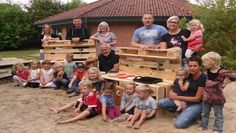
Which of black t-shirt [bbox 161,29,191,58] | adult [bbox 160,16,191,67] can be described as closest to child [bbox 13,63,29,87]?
adult [bbox 160,16,191,67]

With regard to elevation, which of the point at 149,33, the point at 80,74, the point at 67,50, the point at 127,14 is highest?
the point at 127,14

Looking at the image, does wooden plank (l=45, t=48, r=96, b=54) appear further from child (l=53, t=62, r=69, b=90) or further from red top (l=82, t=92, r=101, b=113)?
red top (l=82, t=92, r=101, b=113)

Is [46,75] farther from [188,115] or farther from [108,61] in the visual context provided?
[188,115]

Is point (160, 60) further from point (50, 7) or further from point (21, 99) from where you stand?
point (50, 7)

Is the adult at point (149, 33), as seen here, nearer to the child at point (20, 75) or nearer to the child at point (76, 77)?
the child at point (76, 77)

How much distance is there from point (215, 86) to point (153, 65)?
1.92m

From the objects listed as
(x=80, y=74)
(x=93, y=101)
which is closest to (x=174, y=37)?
(x=93, y=101)

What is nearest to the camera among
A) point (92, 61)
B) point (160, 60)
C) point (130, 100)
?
point (130, 100)

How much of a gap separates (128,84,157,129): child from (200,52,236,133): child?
996 millimetres

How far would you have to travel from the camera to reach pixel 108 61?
8812mm

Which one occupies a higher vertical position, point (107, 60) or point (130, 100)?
point (107, 60)

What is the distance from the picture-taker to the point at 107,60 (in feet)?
28.9

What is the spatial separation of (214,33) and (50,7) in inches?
1033

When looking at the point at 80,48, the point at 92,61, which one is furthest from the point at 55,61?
the point at 92,61
